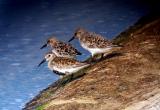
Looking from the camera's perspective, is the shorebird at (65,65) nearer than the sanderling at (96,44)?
Yes

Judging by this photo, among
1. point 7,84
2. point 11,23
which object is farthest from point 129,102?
point 11,23

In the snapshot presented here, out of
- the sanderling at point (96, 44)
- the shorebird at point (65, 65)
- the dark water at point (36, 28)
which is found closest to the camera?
the shorebird at point (65, 65)

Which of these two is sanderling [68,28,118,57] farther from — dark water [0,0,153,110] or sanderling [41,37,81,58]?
dark water [0,0,153,110]

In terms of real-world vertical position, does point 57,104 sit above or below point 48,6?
below

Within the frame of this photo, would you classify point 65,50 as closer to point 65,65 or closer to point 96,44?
point 96,44

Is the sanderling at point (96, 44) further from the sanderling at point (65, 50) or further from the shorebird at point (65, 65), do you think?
the shorebird at point (65, 65)

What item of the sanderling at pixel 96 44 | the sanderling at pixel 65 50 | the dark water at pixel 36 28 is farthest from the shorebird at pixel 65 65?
the dark water at pixel 36 28

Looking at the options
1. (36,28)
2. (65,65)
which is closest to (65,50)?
(65,65)

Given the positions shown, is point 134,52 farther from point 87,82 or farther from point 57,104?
point 57,104
